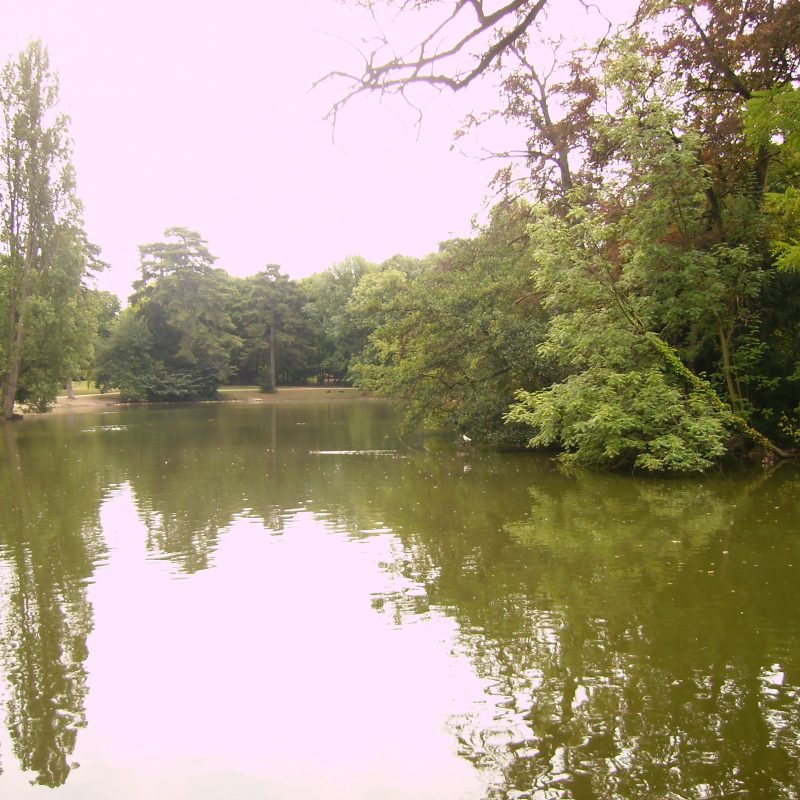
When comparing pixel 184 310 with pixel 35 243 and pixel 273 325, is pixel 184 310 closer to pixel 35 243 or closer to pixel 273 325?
pixel 273 325

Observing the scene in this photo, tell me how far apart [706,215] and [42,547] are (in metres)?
15.4

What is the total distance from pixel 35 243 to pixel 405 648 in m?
39.8

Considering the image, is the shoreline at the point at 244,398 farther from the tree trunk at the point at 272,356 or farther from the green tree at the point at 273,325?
the green tree at the point at 273,325

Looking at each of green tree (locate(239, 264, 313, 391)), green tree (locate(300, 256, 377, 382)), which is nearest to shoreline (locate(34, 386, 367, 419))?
green tree (locate(239, 264, 313, 391))

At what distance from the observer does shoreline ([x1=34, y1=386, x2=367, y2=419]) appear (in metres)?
51.8

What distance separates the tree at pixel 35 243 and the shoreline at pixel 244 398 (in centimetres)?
644

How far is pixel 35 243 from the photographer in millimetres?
39531

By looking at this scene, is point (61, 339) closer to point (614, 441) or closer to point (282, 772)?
point (614, 441)

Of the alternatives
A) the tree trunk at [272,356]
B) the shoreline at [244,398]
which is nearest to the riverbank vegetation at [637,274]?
the shoreline at [244,398]

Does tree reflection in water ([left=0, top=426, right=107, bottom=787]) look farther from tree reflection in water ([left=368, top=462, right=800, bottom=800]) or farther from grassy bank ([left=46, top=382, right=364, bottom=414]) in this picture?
grassy bank ([left=46, top=382, right=364, bottom=414])

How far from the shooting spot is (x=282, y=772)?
4477 mm

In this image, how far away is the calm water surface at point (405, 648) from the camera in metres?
4.44

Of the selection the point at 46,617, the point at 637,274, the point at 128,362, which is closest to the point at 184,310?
the point at 128,362

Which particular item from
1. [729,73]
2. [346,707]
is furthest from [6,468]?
[729,73]
